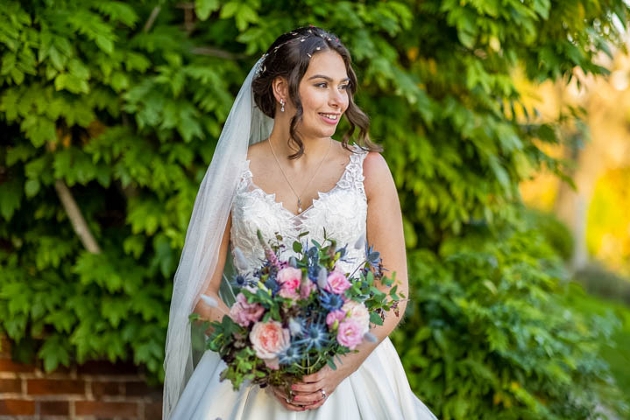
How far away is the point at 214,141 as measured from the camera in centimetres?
434

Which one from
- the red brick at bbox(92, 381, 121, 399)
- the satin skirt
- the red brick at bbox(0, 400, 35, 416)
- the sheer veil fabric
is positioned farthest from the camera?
the red brick at bbox(92, 381, 121, 399)

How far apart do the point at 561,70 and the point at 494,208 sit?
1024 millimetres

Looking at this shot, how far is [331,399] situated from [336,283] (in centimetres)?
64

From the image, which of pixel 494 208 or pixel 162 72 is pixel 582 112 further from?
pixel 162 72

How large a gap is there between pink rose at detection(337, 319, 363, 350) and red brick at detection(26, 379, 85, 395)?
2809 millimetres

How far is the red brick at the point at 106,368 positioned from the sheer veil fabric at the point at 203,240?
157 cm

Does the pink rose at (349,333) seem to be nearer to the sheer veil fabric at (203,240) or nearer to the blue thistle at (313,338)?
the blue thistle at (313,338)

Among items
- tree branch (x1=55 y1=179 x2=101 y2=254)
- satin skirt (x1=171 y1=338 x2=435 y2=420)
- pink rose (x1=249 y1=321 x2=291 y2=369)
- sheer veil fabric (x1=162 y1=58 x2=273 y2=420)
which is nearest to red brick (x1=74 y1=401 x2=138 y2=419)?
tree branch (x1=55 y1=179 x2=101 y2=254)

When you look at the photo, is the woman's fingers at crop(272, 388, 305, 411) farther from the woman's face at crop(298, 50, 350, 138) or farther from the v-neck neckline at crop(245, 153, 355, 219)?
the woman's face at crop(298, 50, 350, 138)

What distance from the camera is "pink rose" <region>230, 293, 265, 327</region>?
7.79 ft

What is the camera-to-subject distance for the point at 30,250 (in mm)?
4508

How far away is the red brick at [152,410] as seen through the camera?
475 centimetres

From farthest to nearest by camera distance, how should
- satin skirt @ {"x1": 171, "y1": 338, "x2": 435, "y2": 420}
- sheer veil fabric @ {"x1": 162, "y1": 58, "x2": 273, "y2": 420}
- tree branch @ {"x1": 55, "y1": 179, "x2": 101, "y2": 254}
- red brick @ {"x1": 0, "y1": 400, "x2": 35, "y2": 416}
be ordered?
red brick @ {"x1": 0, "y1": 400, "x2": 35, "y2": 416} → tree branch @ {"x1": 55, "y1": 179, "x2": 101, "y2": 254} → sheer veil fabric @ {"x1": 162, "y1": 58, "x2": 273, "y2": 420} → satin skirt @ {"x1": 171, "y1": 338, "x2": 435, "y2": 420}

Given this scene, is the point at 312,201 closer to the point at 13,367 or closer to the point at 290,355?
the point at 290,355
